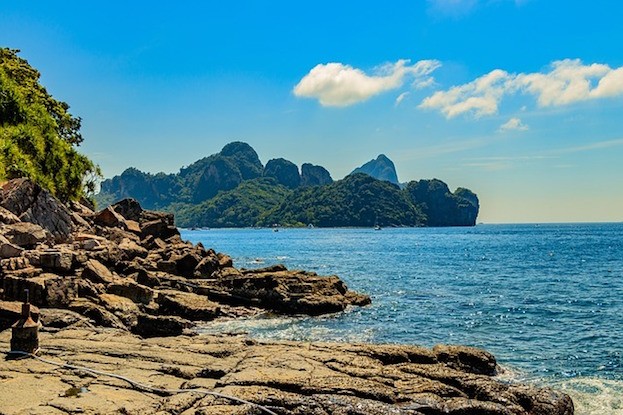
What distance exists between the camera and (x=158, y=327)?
20.6 m

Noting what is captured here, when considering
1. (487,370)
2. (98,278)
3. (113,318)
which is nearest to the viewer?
(487,370)

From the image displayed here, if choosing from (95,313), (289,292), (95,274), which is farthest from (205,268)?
(95,313)

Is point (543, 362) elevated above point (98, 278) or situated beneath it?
situated beneath

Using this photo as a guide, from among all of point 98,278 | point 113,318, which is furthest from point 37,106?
point 113,318

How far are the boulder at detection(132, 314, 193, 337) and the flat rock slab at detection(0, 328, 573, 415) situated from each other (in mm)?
2316

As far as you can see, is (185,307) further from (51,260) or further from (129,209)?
(129,209)

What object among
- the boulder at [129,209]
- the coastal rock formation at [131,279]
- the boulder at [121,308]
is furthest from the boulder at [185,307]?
the boulder at [129,209]

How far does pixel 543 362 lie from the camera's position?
23.3 metres

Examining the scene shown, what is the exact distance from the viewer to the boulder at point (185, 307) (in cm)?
2916

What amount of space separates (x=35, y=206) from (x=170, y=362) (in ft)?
69.3

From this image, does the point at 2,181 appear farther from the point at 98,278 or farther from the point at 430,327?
the point at 430,327

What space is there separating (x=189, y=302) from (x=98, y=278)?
566 centimetres

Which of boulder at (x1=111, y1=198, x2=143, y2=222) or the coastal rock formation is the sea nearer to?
the coastal rock formation

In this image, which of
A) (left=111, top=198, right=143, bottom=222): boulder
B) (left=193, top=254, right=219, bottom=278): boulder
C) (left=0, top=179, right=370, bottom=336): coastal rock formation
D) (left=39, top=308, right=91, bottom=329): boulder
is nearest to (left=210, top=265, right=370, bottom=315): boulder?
(left=0, top=179, right=370, bottom=336): coastal rock formation
